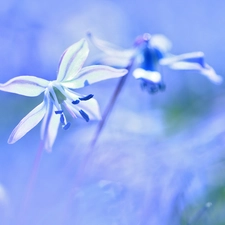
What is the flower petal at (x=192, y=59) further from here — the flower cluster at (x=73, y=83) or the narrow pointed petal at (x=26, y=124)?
the narrow pointed petal at (x=26, y=124)

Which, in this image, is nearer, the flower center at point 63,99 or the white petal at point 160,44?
the flower center at point 63,99

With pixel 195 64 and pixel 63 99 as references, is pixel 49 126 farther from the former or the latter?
pixel 195 64

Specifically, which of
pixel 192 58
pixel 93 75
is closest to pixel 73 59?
pixel 93 75

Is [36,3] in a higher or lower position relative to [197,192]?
higher

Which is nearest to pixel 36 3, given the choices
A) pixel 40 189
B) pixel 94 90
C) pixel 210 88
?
pixel 94 90

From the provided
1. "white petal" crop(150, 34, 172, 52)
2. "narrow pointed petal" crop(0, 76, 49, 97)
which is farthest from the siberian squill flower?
"white petal" crop(150, 34, 172, 52)

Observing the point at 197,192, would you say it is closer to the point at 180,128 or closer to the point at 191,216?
the point at 191,216

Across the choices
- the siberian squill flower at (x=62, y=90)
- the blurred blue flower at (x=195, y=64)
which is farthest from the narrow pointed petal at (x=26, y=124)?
the blurred blue flower at (x=195, y=64)
